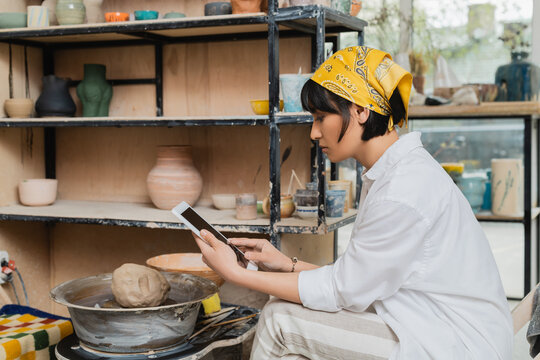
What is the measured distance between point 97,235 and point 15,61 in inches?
38.9

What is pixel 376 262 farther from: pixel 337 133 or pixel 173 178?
pixel 173 178

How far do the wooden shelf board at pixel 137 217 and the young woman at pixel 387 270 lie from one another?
0.80 metres

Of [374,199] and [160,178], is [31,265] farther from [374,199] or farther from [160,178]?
[374,199]

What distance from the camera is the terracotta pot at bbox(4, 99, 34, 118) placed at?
298 centimetres

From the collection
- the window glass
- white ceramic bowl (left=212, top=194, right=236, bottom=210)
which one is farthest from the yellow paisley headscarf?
the window glass

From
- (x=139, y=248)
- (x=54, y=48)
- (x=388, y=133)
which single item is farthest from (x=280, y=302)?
(x=54, y=48)

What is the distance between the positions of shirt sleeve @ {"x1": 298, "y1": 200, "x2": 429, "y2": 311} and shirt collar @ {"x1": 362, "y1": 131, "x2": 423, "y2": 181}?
148 millimetres

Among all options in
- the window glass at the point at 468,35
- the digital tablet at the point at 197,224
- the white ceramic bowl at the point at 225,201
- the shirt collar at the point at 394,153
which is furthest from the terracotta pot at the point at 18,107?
the window glass at the point at 468,35

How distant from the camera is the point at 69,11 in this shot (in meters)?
2.82

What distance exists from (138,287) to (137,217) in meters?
0.90

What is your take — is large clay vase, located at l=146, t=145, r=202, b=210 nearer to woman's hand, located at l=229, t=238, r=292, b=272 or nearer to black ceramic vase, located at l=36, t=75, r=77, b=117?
black ceramic vase, located at l=36, t=75, r=77, b=117

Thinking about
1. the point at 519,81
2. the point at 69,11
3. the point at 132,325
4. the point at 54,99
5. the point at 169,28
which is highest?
the point at 69,11

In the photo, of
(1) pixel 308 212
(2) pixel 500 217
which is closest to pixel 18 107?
(1) pixel 308 212

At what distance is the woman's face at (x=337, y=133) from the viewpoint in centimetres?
166
